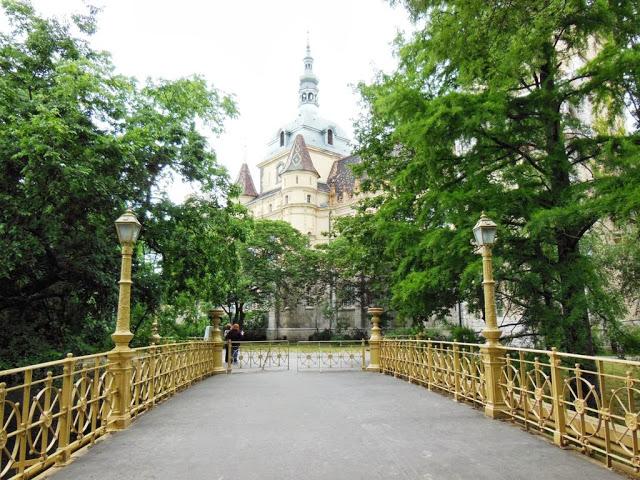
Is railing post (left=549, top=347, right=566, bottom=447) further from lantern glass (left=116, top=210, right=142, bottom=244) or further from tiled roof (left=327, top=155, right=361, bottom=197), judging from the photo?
tiled roof (left=327, top=155, right=361, bottom=197)

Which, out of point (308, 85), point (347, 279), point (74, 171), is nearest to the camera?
point (74, 171)

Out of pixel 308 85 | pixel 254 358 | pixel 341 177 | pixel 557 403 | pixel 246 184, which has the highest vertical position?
pixel 308 85

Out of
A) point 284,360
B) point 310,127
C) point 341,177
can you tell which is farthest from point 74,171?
point 310,127

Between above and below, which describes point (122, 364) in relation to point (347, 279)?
below

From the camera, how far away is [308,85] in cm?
6612

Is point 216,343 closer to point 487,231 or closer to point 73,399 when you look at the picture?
point 73,399

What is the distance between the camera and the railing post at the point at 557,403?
18.8ft

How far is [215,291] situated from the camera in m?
18.3

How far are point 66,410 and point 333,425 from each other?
3.55 m

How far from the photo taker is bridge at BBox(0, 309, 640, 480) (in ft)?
15.7

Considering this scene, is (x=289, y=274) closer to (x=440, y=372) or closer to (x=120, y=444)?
(x=440, y=372)

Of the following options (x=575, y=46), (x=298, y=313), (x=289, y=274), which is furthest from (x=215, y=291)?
(x=298, y=313)

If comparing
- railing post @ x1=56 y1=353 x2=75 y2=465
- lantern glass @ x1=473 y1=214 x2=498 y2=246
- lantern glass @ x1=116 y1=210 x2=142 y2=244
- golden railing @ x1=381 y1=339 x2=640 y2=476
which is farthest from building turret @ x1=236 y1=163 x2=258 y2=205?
railing post @ x1=56 y1=353 x2=75 y2=465

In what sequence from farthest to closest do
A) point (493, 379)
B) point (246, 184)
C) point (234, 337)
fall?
1. point (246, 184)
2. point (234, 337)
3. point (493, 379)
